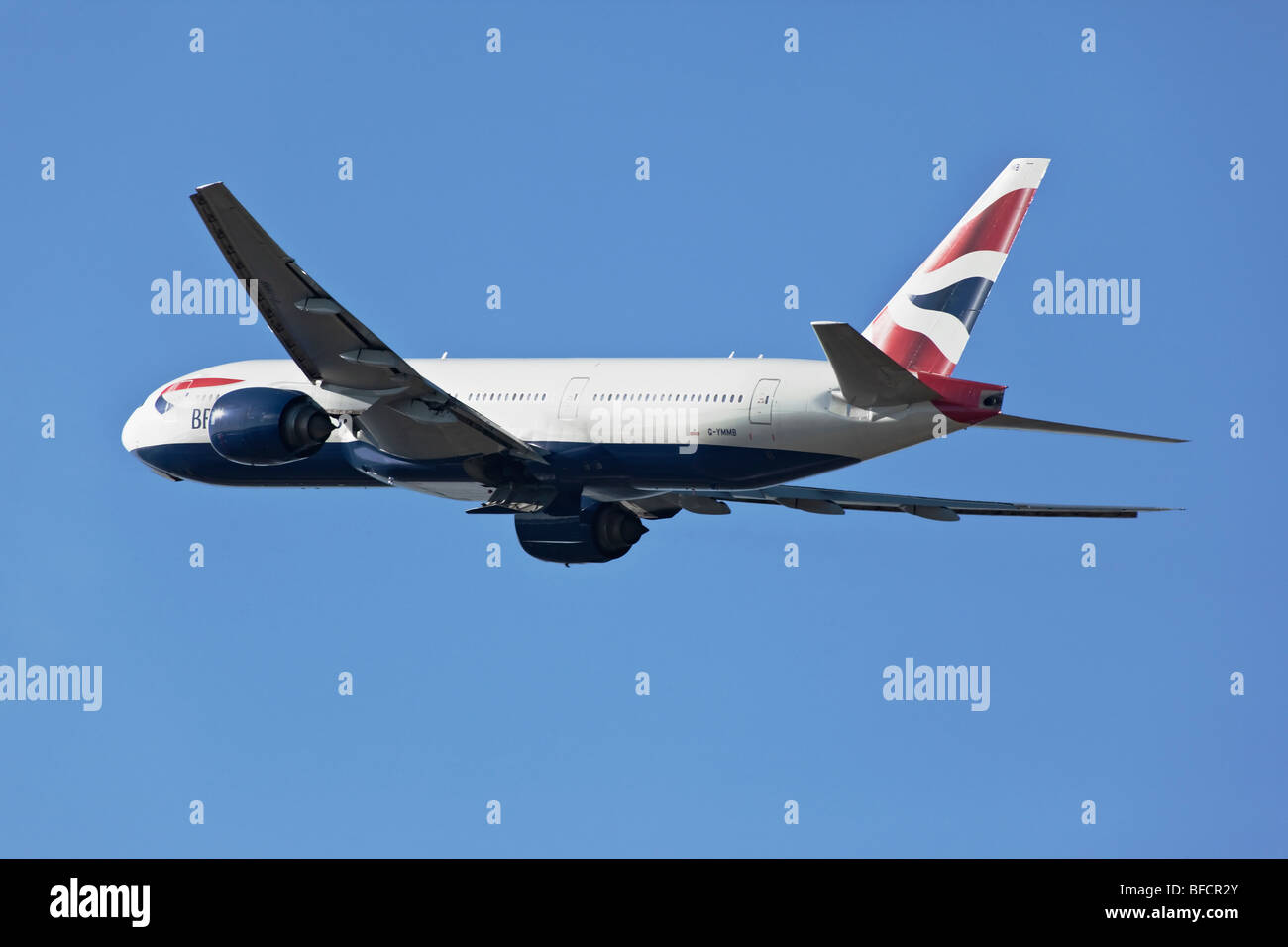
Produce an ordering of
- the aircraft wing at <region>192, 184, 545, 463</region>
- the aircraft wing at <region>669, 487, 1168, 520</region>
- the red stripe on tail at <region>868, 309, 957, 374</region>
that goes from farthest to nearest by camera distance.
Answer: the aircraft wing at <region>669, 487, 1168, 520</region> → the red stripe on tail at <region>868, 309, 957, 374</region> → the aircraft wing at <region>192, 184, 545, 463</region>

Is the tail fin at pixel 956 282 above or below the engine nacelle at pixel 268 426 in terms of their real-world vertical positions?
above

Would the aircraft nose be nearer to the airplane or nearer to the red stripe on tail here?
the airplane

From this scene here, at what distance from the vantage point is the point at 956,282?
43.0 metres

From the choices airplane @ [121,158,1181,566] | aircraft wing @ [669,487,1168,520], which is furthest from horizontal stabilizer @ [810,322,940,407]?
aircraft wing @ [669,487,1168,520]

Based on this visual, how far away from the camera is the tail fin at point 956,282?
140 feet

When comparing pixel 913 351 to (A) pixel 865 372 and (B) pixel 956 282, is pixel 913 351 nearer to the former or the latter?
(B) pixel 956 282

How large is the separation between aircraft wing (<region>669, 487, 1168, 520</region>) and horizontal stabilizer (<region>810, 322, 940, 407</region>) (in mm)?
8152

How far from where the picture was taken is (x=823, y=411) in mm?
41344

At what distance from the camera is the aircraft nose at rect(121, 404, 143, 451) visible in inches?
1983

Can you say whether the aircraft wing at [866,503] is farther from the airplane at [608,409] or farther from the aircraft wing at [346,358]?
the aircraft wing at [346,358]

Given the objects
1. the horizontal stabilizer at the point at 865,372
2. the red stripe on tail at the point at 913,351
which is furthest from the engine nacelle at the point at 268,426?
the red stripe on tail at the point at 913,351

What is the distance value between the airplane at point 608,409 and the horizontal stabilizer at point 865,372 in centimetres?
4

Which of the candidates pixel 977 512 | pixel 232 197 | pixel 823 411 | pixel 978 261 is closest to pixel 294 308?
pixel 232 197

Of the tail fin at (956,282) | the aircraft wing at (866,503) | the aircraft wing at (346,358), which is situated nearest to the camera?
the aircraft wing at (346,358)
